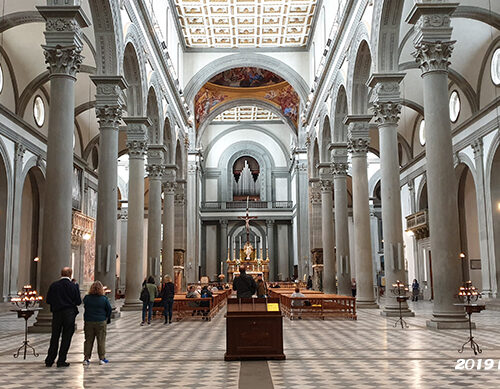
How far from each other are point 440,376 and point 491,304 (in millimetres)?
14518

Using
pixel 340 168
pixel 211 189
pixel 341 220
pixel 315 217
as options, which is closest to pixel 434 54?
pixel 340 168

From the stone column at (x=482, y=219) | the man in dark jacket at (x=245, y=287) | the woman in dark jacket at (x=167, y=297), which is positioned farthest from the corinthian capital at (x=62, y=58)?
the stone column at (x=482, y=219)

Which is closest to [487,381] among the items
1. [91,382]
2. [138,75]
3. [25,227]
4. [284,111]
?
[91,382]

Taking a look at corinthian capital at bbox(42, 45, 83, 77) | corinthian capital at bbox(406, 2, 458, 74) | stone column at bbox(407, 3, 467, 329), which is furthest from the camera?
corinthian capital at bbox(406, 2, 458, 74)

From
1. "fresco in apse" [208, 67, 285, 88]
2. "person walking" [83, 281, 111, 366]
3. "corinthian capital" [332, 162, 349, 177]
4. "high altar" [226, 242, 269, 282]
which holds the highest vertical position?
"fresco in apse" [208, 67, 285, 88]

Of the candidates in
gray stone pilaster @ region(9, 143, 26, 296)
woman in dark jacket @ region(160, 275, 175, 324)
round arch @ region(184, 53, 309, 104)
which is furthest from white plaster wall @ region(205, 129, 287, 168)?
woman in dark jacket @ region(160, 275, 175, 324)

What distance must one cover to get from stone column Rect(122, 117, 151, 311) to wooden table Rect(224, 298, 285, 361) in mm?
11089

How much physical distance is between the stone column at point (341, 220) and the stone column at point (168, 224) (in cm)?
817

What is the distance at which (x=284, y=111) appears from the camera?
3925 centimetres

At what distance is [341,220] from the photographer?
22703 millimetres

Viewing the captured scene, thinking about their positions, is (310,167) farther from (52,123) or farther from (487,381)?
(487,381)

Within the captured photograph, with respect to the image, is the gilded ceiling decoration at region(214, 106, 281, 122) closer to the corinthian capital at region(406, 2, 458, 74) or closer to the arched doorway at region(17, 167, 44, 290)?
the arched doorway at region(17, 167, 44, 290)

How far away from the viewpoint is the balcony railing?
1890 inches

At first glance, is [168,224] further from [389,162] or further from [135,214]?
[389,162]
